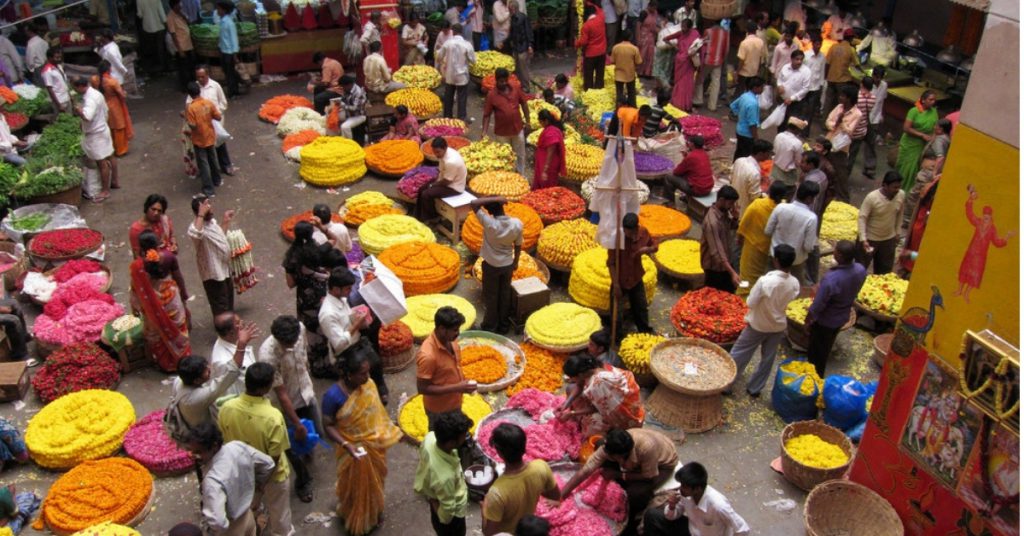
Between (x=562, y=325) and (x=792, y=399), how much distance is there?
2352 millimetres

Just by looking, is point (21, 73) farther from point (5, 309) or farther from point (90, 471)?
point (90, 471)

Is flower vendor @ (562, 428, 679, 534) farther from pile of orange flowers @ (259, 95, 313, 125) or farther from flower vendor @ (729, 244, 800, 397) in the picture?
pile of orange flowers @ (259, 95, 313, 125)

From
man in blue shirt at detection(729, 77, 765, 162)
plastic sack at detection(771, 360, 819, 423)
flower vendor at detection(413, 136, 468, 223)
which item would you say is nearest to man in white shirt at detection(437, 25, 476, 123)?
flower vendor at detection(413, 136, 468, 223)

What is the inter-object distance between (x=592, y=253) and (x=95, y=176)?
740cm

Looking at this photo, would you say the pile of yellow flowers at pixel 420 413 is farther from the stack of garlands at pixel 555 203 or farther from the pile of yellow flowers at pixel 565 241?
the stack of garlands at pixel 555 203

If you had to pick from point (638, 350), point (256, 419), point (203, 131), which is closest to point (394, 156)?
point (203, 131)

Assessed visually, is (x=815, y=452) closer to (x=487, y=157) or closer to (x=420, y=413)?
(x=420, y=413)

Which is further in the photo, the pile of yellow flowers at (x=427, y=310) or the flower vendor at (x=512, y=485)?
the pile of yellow flowers at (x=427, y=310)

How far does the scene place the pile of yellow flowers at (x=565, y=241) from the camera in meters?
10.1

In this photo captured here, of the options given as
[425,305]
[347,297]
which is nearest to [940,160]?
[425,305]

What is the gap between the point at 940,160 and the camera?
414 inches

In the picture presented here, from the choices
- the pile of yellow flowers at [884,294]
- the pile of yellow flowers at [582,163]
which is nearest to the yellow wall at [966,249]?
the pile of yellow flowers at [884,294]

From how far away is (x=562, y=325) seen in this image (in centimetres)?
901

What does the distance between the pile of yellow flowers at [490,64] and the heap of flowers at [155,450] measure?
34.1 feet
